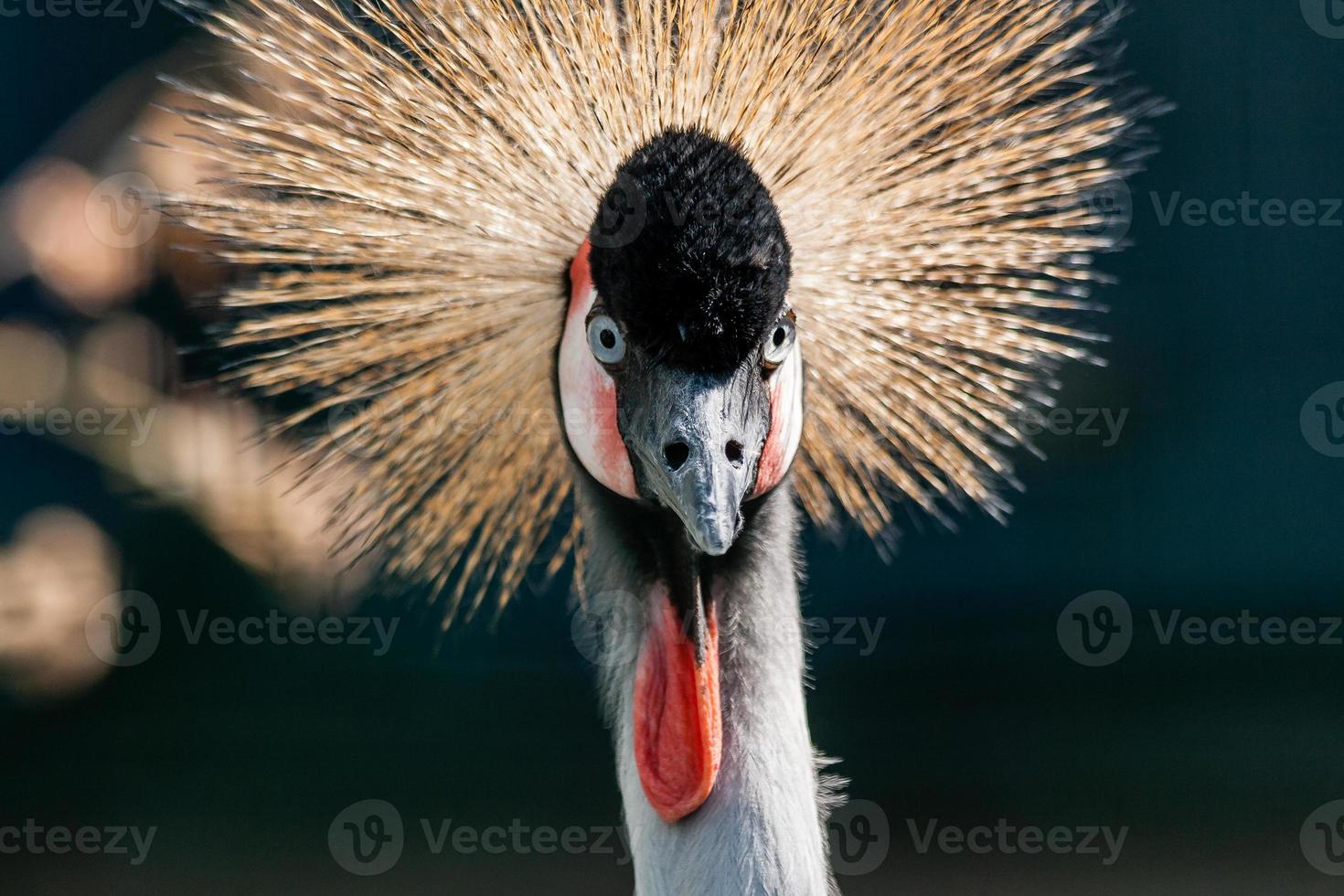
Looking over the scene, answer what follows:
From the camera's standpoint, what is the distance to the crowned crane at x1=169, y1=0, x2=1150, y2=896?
1226 mm

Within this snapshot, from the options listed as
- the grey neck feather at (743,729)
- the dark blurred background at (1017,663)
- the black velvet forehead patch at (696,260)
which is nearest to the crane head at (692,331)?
the black velvet forehead patch at (696,260)

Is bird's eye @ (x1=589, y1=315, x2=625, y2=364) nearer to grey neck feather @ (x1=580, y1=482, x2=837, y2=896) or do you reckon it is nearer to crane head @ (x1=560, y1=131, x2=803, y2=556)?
crane head @ (x1=560, y1=131, x2=803, y2=556)

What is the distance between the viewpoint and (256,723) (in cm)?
308

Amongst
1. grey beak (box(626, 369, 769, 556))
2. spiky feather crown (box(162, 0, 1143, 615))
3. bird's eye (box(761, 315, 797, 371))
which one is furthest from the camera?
spiky feather crown (box(162, 0, 1143, 615))

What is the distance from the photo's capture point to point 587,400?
1240 millimetres

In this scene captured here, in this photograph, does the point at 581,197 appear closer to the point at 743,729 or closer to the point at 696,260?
the point at 696,260

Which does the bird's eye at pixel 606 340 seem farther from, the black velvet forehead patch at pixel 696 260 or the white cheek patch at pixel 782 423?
the white cheek patch at pixel 782 423

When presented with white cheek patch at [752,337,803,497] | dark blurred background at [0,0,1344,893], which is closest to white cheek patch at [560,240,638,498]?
white cheek patch at [752,337,803,497]

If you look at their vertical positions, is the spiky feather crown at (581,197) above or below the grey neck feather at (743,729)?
above

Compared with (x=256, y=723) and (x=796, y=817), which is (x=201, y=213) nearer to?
(x=796, y=817)

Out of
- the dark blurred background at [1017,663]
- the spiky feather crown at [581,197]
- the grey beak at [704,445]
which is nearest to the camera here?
the grey beak at [704,445]

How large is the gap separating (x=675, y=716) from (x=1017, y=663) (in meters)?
2.02

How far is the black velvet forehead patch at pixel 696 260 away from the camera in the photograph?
1.11 meters

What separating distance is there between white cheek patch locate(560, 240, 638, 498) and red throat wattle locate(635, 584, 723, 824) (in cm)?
13
